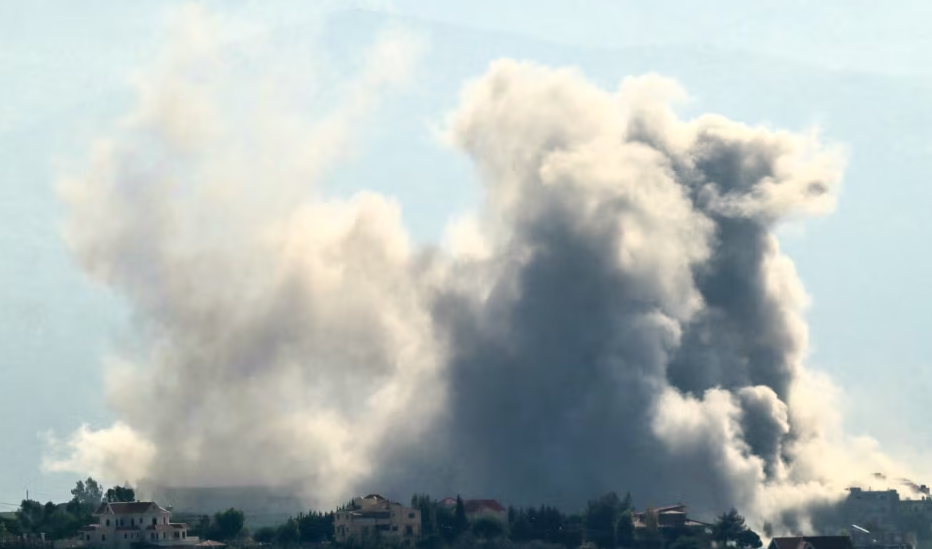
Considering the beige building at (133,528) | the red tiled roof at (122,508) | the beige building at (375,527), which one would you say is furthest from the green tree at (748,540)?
the red tiled roof at (122,508)

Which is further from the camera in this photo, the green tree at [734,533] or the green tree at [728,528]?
the green tree at [734,533]

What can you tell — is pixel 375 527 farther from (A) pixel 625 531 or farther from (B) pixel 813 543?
(B) pixel 813 543

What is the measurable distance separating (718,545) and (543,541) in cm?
1760

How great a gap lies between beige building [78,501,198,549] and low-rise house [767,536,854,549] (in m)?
58.9

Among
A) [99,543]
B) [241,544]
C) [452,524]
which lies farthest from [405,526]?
[99,543]

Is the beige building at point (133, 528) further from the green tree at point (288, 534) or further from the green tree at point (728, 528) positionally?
the green tree at point (728, 528)

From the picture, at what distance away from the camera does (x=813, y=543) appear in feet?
618

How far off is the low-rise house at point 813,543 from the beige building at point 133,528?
193 ft

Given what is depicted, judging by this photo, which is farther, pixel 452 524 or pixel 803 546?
pixel 452 524

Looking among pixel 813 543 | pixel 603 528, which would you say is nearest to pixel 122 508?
pixel 603 528

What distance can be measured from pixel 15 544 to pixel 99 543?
830 cm

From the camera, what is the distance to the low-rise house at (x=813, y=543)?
188 m

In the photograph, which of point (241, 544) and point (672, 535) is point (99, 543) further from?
point (672, 535)

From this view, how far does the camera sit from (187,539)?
197875 millimetres
